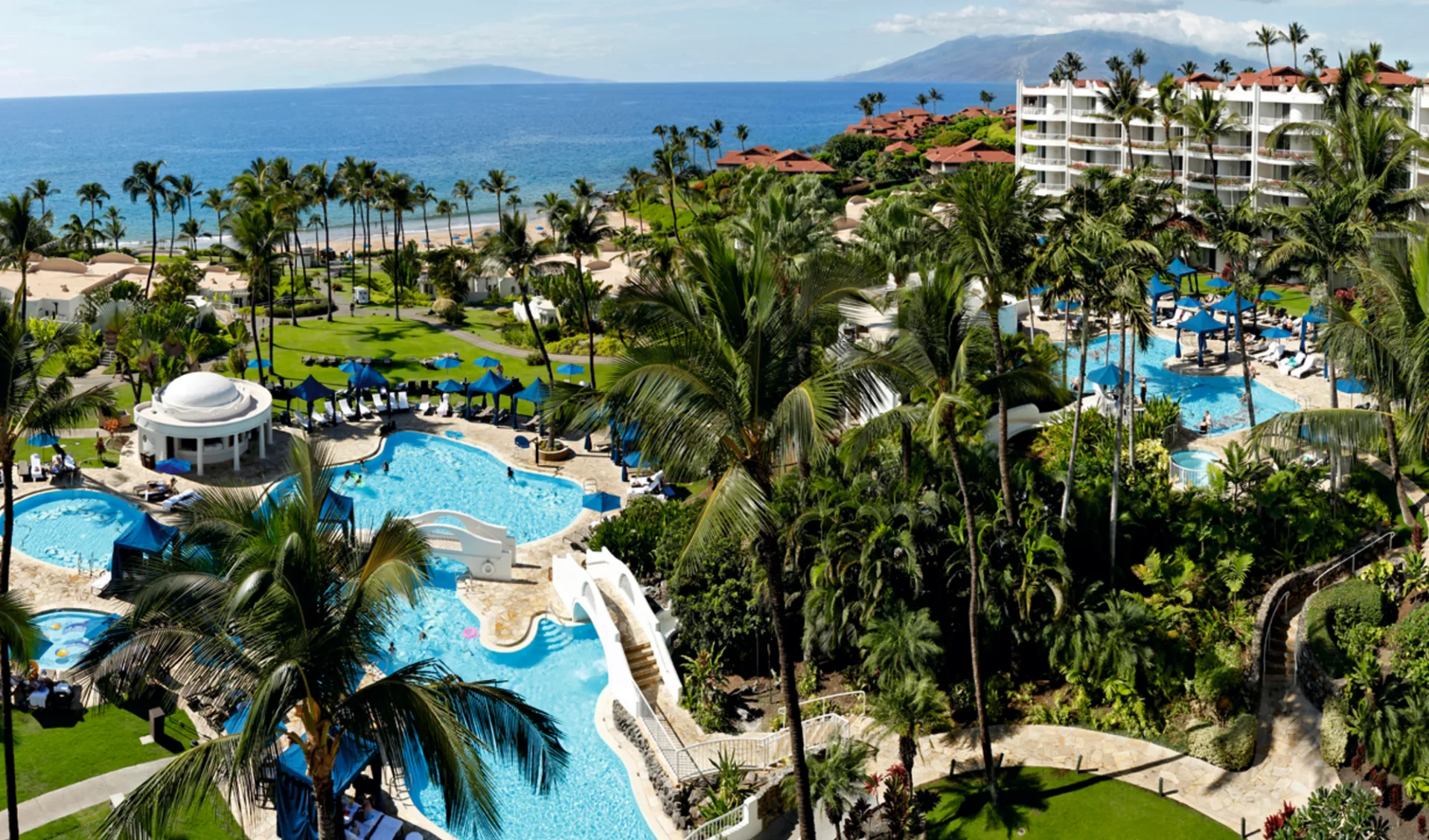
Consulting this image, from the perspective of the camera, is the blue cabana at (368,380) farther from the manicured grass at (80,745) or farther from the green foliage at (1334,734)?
the green foliage at (1334,734)

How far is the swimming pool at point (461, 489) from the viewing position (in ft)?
112

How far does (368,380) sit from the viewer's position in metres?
41.7

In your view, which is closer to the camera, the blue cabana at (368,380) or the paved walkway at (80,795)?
the paved walkway at (80,795)

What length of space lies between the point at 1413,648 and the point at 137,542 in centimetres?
2783

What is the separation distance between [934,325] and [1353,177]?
22175 millimetres

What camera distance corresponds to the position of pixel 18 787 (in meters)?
19.4

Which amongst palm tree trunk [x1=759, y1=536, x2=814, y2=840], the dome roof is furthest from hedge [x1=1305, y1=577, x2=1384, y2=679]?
the dome roof

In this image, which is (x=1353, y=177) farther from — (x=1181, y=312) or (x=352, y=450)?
(x=352, y=450)

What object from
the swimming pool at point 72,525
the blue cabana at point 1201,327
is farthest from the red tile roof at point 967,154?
the swimming pool at point 72,525

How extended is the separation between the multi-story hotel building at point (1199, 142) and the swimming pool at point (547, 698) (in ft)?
123

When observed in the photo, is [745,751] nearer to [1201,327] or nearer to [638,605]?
[638,605]

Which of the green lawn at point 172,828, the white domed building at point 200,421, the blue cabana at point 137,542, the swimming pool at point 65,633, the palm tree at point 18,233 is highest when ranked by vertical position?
the palm tree at point 18,233

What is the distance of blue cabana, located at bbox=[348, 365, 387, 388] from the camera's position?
4166 cm

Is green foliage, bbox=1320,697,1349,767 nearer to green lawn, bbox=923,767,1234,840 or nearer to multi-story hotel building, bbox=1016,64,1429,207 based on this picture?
green lawn, bbox=923,767,1234,840
